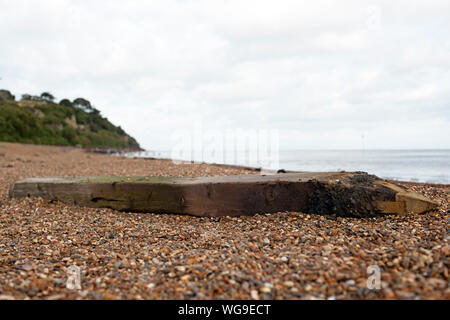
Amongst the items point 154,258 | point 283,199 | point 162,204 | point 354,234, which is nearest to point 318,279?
point 354,234

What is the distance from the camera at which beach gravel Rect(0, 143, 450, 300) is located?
2.17 meters

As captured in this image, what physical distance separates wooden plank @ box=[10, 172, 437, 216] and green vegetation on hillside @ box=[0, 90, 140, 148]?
97.4 feet

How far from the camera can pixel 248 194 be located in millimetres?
4199

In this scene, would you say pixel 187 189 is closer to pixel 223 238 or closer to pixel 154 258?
pixel 223 238

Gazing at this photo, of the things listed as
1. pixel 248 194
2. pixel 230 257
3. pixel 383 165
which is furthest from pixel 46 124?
pixel 230 257

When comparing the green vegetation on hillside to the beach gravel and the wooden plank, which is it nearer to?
the wooden plank

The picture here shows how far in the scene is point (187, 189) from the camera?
4.48 meters

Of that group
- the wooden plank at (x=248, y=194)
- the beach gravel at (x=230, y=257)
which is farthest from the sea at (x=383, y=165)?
the beach gravel at (x=230, y=257)

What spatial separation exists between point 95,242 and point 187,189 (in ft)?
4.58

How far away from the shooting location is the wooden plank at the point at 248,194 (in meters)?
3.69

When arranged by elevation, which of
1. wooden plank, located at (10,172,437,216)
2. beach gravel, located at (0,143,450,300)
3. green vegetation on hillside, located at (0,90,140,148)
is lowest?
beach gravel, located at (0,143,450,300)

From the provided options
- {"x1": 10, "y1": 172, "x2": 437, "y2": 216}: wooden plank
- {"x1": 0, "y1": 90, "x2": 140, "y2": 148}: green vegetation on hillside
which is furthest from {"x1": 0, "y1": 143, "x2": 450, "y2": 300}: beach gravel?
{"x1": 0, "y1": 90, "x2": 140, "y2": 148}: green vegetation on hillside

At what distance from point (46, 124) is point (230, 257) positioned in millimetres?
47037

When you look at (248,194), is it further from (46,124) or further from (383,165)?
(46,124)
